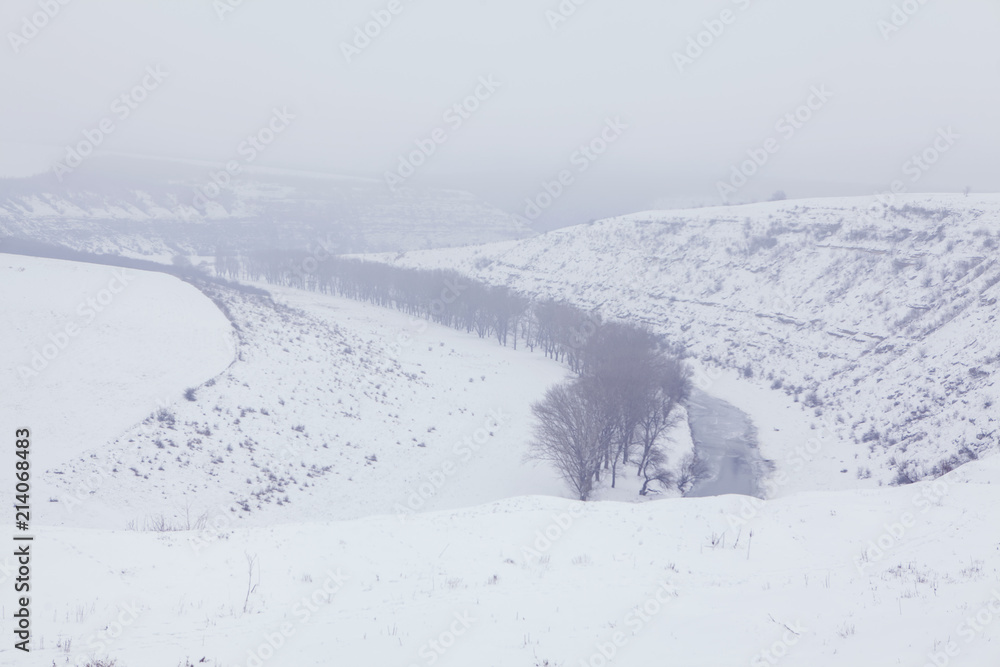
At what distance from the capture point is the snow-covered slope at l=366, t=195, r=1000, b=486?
3375 cm

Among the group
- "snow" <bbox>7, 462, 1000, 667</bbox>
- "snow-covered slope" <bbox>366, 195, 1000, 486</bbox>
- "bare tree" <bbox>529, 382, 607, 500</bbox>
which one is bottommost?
"snow" <bbox>7, 462, 1000, 667</bbox>

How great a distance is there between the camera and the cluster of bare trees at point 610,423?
2970cm

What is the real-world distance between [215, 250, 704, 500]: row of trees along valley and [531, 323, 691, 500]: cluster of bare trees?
0.06 m

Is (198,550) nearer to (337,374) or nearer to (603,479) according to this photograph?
(603,479)

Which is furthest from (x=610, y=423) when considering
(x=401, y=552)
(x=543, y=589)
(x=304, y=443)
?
(x=543, y=589)

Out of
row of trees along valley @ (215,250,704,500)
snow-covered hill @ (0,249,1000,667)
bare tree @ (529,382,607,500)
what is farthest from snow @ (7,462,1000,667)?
row of trees along valley @ (215,250,704,500)

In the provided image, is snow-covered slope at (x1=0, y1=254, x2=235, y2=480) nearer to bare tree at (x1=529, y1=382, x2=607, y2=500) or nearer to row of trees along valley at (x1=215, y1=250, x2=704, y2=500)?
bare tree at (x1=529, y1=382, x2=607, y2=500)

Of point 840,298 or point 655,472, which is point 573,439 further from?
point 840,298

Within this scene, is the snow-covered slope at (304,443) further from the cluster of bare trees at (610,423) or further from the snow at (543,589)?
the snow at (543,589)

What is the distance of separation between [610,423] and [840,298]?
42.1 metres

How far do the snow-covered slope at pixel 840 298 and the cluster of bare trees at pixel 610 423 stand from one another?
9979 millimetres

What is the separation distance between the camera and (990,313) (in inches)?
1583

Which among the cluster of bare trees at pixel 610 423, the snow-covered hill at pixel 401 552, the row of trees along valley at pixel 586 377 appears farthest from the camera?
the row of trees along valley at pixel 586 377

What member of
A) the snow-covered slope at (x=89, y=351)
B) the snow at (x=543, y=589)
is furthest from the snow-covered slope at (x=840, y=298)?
the snow-covered slope at (x=89, y=351)
